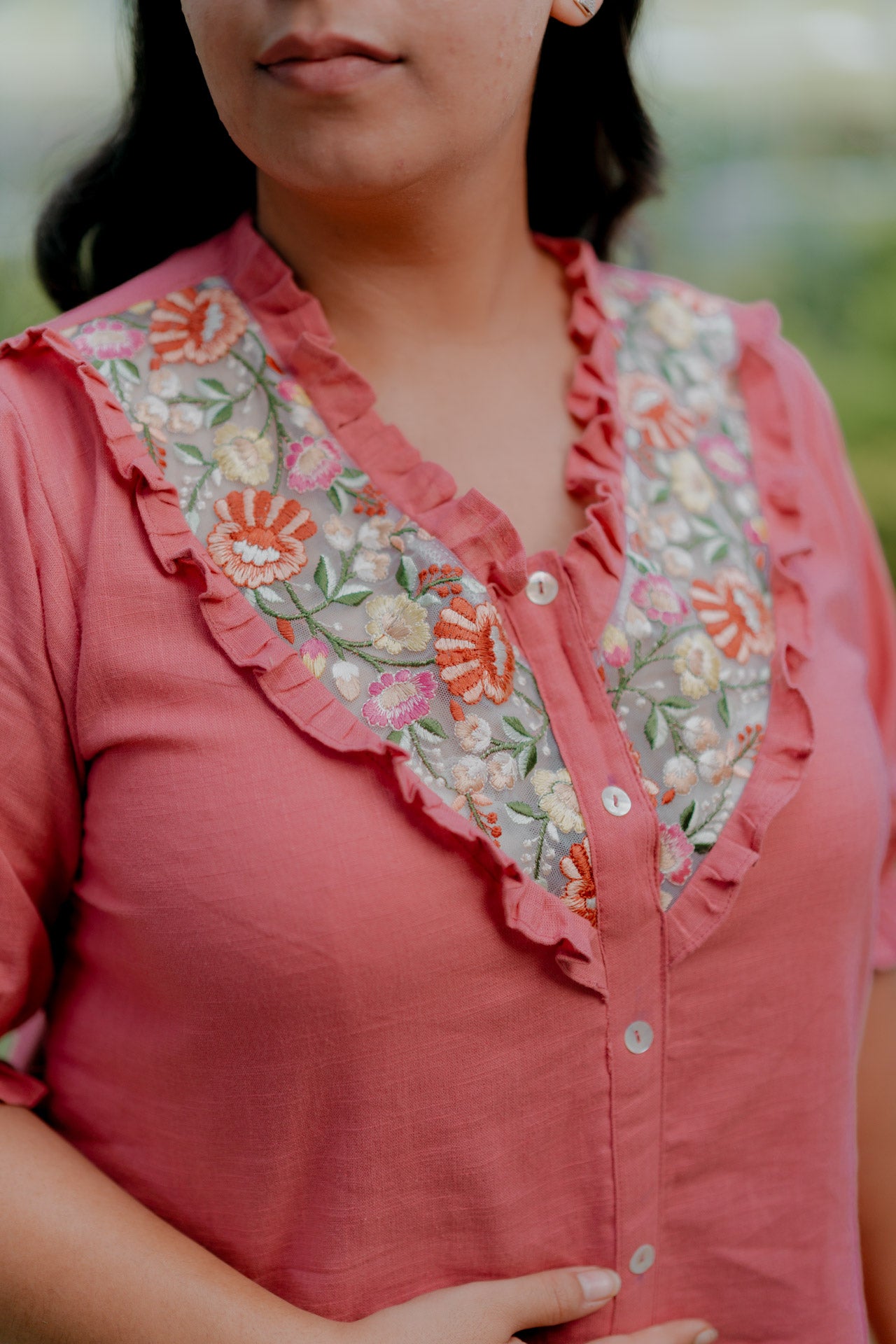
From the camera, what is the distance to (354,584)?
0.87 metres

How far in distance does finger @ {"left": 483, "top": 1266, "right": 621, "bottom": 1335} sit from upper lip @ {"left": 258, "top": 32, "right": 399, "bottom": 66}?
82 cm

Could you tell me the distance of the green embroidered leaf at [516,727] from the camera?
0.86 metres

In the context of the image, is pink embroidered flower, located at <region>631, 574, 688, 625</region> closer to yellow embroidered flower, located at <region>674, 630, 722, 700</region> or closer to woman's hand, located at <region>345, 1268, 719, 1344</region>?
→ yellow embroidered flower, located at <region>674, 630, 722, 700</region>

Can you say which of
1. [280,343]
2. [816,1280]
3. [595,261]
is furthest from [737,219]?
[816,1280]

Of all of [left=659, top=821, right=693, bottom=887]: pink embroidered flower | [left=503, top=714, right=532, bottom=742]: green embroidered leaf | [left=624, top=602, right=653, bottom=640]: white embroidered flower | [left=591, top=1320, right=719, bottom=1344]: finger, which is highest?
[left=624, top=602, right=653, bottom=640]: white embroidered flower

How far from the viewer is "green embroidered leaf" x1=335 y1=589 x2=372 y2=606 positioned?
2.84ft

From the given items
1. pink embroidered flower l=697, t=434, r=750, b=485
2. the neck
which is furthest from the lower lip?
pink embroidered flower l=697, t=434, r=750, b=485

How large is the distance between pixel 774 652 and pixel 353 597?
13.4 inches

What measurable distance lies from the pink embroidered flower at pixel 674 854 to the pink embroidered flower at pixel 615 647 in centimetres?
12

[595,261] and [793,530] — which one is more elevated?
[595,261]

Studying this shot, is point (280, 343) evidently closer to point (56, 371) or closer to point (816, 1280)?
point (56, 371)

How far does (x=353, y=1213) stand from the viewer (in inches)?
33.4

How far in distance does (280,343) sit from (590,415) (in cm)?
26

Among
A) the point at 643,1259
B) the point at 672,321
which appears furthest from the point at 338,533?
the point at 643,1259
